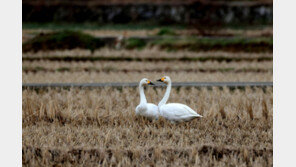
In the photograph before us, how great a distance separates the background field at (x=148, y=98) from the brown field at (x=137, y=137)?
0.7 inches

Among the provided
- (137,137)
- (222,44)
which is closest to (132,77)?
(137,137)

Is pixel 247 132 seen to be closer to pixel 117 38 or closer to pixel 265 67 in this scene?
pixel 265 67

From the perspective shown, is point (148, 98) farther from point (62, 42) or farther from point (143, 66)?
point (62, 42)

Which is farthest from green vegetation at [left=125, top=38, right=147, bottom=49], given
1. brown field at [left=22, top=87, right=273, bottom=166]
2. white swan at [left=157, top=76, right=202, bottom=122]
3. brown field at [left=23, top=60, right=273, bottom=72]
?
white swan at [left=157, top=76, right=202, bottom=122]

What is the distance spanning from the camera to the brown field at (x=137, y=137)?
5973 mm

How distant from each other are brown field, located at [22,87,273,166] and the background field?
18 millimetres

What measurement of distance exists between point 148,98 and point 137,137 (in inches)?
174

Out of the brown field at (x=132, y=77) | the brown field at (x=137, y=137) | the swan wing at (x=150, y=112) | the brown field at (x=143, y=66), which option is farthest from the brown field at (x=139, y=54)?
the swan wing at (x=150, y=112)

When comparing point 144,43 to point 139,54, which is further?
point 144,43

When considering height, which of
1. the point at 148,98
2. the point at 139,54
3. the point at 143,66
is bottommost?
the point at 148,98

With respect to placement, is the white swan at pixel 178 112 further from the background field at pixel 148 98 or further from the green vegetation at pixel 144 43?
the green vegetation at pixel 144 43

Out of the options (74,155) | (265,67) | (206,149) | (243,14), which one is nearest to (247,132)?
(206,149)

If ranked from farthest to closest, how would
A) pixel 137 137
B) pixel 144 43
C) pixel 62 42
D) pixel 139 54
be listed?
pixel 144 43, pixel 62 42, pixel 139 54, pixel 137 137

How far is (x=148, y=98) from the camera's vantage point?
37.1 ft
